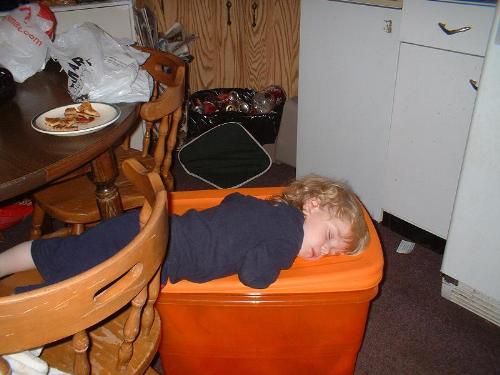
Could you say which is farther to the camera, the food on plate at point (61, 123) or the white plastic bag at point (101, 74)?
the white plastic bag at point (101, 74)

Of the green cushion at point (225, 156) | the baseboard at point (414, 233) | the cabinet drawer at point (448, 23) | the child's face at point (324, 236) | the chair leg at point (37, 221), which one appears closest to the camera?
the child's face at point (324, 236)

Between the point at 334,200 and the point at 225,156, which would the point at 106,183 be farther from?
the point at 225,156

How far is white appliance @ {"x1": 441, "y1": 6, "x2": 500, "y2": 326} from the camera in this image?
1218 millimetres

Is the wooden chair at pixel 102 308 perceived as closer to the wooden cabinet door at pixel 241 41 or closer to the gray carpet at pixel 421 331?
the gray carpet at pixel 421 331

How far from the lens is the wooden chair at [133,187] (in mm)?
1279

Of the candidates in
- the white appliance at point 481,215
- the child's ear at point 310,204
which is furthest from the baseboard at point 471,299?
the child's ear at point 310,204

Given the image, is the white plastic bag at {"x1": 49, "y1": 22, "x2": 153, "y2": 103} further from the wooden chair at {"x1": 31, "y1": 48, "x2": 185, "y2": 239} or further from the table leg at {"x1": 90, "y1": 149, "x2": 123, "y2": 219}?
the table leg at {"x1": 90, "y1": 149, "x2": 123, "y2": 219}

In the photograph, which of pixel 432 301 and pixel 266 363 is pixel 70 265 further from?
pixel 432 301

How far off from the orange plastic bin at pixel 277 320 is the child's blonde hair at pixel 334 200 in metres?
0.04

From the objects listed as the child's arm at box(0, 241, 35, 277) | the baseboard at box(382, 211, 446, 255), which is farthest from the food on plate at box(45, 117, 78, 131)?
the baseboard at box(382, 211, 446, 255)

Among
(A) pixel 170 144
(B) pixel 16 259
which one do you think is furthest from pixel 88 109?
(B) pixel 16 259

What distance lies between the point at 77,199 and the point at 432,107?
4.05 feet

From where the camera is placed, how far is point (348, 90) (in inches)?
71.2

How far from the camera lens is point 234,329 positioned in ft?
3.71
